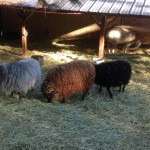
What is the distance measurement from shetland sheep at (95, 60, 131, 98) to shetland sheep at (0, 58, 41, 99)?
1518 millimetres

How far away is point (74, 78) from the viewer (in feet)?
23.8

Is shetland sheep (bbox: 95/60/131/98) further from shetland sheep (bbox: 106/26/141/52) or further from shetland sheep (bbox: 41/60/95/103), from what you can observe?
shetland sheep (bbox: 106/26/141/52)

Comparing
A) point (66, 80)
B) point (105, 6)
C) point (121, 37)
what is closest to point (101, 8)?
point (105, 6)

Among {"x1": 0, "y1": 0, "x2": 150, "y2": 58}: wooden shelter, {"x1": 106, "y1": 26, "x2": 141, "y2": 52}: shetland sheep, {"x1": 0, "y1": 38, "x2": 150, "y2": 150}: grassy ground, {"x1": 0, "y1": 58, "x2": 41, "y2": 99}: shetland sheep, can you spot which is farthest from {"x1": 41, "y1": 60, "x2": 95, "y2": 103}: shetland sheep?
{"x1": 106, "y1": 26, "x2": 141, "y2": 52}: shetland sheep

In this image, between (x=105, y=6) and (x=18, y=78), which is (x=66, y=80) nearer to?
(x=18, y=78)

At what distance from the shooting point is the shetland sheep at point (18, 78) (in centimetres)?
721

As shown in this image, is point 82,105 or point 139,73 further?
point 139,73

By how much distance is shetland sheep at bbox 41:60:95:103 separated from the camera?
718 cm

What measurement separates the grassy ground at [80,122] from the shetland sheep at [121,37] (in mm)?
3595

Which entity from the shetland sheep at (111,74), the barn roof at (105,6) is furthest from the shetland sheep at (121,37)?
the shetland sheep at (111,74)

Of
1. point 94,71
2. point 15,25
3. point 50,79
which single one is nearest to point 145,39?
point 15,25

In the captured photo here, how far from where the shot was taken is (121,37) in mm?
12570

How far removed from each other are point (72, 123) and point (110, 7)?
18.3 ft

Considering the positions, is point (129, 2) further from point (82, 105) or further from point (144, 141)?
point (144, 141)
